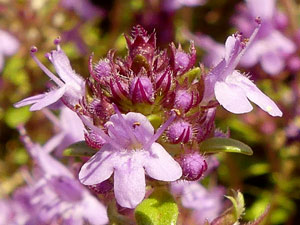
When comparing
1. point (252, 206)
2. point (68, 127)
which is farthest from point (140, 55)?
point (252, 206)

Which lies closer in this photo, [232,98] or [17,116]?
[232,98]

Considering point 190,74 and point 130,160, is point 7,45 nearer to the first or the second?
point 190,74

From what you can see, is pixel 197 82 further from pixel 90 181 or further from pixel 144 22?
pixel 144 22

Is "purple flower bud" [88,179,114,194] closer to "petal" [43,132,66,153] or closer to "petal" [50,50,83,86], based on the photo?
"petal" [50,50,83,86]

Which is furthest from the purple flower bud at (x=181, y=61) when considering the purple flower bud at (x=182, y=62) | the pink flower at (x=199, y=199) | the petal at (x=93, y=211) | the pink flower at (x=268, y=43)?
the pink flower at (x=268, y=43)

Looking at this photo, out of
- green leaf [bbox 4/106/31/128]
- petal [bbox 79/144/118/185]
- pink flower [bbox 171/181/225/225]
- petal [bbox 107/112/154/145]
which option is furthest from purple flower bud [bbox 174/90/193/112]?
green leaf [bbox 4/106/31/128]

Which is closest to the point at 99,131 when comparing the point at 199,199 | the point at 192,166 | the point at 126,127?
the point at 126,127
